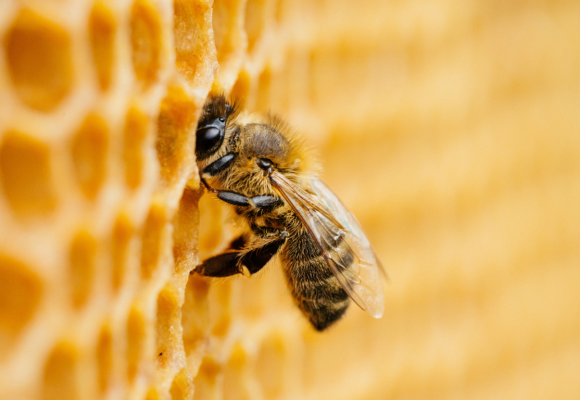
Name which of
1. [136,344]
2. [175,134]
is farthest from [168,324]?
[175,134]

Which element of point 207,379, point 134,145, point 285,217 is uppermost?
point 134,145

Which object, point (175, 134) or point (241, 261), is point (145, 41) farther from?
point (241, 261)

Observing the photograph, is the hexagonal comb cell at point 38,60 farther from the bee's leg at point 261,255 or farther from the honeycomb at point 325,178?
the bee's leg at point 261,255

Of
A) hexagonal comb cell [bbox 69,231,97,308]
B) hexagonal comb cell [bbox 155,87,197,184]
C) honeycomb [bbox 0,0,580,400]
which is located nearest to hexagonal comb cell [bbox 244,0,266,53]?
honeycomb [bbox 0,0,580,400]

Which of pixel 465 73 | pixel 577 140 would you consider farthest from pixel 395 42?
pixel 577 140

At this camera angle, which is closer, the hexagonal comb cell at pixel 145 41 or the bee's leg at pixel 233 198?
the hexagonal comb cell at pixel 145 41

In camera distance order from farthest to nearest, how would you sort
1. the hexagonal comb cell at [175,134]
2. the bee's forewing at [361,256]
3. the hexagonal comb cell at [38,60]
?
1. the bee's forewing at [361,256]
2. the hexagonal comb cell at [175,134]
3. the hexagonal comb cell at [38,60]

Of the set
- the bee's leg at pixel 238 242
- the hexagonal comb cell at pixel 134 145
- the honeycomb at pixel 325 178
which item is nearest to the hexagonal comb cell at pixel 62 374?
the honeycomb at pixel 325 178

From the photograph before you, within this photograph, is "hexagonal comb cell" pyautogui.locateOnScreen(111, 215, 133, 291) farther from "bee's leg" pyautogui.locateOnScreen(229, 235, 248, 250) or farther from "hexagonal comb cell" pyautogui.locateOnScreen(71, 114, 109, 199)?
"bee's leg" pyautogui.locateOnScreen(229, 235, 248, 250)
